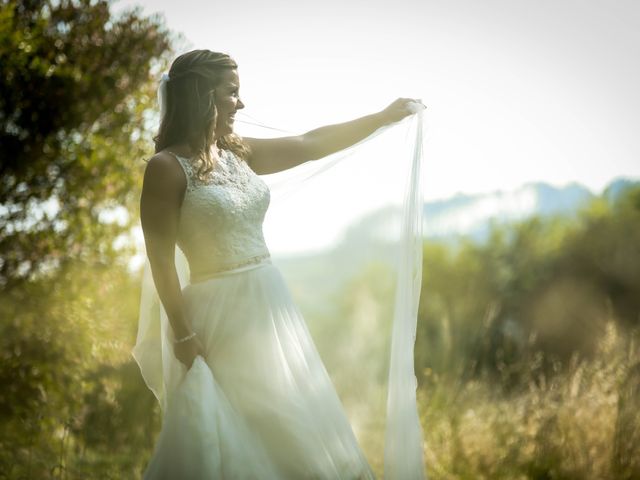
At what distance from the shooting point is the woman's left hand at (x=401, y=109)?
308 cm

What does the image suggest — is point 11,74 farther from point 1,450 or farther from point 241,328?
point 241,328

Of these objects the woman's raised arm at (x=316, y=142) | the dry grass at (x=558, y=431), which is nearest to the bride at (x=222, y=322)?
the woman's raised arm at (x=316, y=142)

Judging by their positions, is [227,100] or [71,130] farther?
[71,130]

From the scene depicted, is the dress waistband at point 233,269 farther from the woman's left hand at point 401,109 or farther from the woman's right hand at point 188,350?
the woman's left hand at point 401,109

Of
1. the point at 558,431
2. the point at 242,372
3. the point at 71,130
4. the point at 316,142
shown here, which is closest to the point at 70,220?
the point at 71,130

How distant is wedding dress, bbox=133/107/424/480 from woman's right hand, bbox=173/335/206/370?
4 centimetres

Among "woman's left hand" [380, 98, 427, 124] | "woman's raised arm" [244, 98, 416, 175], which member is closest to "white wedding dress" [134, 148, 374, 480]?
"woman's raised arm" [244, 98, 416, 175]

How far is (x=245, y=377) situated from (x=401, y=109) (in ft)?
5.44

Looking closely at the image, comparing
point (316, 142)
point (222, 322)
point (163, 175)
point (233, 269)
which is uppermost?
point (316, 142)

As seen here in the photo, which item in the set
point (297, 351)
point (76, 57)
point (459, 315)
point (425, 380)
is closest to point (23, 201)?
point (76, 57)

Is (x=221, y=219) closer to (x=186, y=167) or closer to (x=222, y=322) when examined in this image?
(x=186, y=167)

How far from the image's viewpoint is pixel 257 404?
233 centimetres

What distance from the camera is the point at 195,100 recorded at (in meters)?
2.46

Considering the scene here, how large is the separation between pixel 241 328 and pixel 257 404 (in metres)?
0.32
